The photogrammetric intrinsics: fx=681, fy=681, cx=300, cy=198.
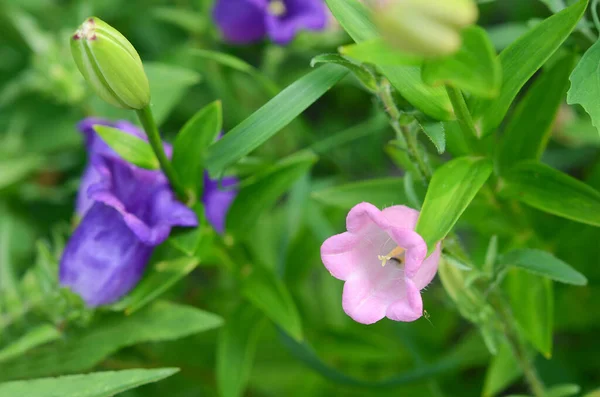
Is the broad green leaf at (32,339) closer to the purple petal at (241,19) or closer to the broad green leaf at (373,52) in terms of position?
the broad green leaf at (373,52)

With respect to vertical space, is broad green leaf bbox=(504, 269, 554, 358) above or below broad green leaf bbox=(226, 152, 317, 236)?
below

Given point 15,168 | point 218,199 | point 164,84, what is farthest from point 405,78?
point 15,168

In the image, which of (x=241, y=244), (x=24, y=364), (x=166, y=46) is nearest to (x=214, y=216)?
(x=241, y=244)

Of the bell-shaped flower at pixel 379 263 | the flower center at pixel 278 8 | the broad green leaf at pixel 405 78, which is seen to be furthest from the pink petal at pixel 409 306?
the flower center at pixel 278 8

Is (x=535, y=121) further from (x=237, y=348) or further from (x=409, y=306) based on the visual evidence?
(x=237, y=348)

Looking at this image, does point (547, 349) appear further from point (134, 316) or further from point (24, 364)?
point (24, 364)

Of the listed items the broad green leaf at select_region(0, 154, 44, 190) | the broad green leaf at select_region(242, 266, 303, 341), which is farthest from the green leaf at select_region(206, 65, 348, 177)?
the broad green leaf at select_region(0, 154, 44, 190)

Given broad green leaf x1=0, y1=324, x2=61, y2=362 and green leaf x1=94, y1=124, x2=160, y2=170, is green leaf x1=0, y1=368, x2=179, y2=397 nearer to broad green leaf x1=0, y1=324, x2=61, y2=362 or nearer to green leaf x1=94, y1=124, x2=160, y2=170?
broad green leaf x1=0, y1=324, x2=61, y2=362
